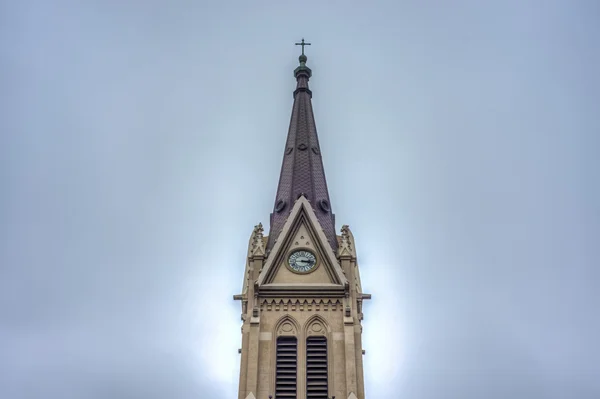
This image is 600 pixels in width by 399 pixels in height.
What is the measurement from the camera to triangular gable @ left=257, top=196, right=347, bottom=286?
3872 centimetres

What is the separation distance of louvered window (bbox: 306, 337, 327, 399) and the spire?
6.11m

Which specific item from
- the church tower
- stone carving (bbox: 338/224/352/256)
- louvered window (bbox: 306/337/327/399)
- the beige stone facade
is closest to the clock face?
the church tower

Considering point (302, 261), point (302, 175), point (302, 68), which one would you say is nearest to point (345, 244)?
point (302, 261)

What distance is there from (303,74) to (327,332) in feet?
77.9

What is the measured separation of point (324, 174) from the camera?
4744 centimetres

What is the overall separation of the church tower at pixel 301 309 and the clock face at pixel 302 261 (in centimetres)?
5

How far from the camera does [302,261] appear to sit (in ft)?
131

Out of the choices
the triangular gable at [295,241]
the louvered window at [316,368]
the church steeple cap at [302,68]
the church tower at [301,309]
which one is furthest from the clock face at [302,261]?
the church steeple cap at [302,68]

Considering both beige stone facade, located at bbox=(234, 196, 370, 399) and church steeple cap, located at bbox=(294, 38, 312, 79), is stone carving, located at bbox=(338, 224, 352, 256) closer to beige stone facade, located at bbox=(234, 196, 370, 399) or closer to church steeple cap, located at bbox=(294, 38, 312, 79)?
beige stone facade, located at bbox=(234, 196, 370, 399)

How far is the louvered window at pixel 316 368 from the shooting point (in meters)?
34.9

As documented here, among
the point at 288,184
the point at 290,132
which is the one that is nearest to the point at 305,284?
the point at 288,184

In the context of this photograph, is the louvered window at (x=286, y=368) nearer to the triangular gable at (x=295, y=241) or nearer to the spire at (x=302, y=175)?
the triangular gable at (x=295, y=241)

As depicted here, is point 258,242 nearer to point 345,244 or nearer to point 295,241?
point 295,241

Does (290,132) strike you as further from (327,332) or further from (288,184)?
(327,332)
